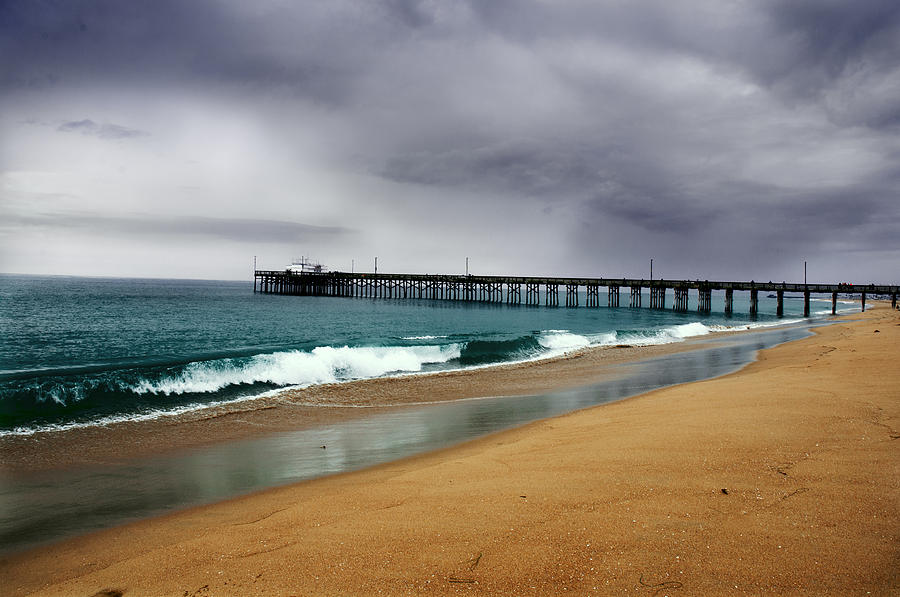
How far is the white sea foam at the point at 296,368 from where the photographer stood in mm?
14680

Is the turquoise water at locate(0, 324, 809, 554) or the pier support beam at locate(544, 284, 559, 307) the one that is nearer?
the turquoise water at locate(0, 324, 809, 554)

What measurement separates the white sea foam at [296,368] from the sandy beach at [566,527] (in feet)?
33.1

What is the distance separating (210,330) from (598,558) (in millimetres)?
33272

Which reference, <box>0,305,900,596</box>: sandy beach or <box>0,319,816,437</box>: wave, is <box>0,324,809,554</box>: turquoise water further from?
<box>0,319,816,437</box>: wave

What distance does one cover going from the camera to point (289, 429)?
33.4ft

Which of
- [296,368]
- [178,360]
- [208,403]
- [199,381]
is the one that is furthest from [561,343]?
[208,403]

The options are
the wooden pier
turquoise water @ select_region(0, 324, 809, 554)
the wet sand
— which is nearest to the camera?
turquoise water @ select_region(0, 324, 809, 554)

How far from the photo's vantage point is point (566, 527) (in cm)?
387

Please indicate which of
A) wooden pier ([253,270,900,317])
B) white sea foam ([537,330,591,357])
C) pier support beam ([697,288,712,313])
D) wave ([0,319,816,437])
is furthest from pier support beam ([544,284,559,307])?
wave ([0,319,816,437])

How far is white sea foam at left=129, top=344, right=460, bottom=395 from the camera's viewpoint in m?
14.7

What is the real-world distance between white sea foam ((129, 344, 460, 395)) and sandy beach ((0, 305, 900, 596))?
10.1m

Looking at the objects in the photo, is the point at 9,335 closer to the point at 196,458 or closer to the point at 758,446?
the point at 196,458

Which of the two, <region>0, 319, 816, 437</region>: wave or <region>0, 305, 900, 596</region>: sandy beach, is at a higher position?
<region>0, 305, 900, 596</region>: sandy beach

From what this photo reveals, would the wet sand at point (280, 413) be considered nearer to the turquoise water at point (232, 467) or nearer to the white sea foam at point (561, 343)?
the turquoise water at point (232, 467)
